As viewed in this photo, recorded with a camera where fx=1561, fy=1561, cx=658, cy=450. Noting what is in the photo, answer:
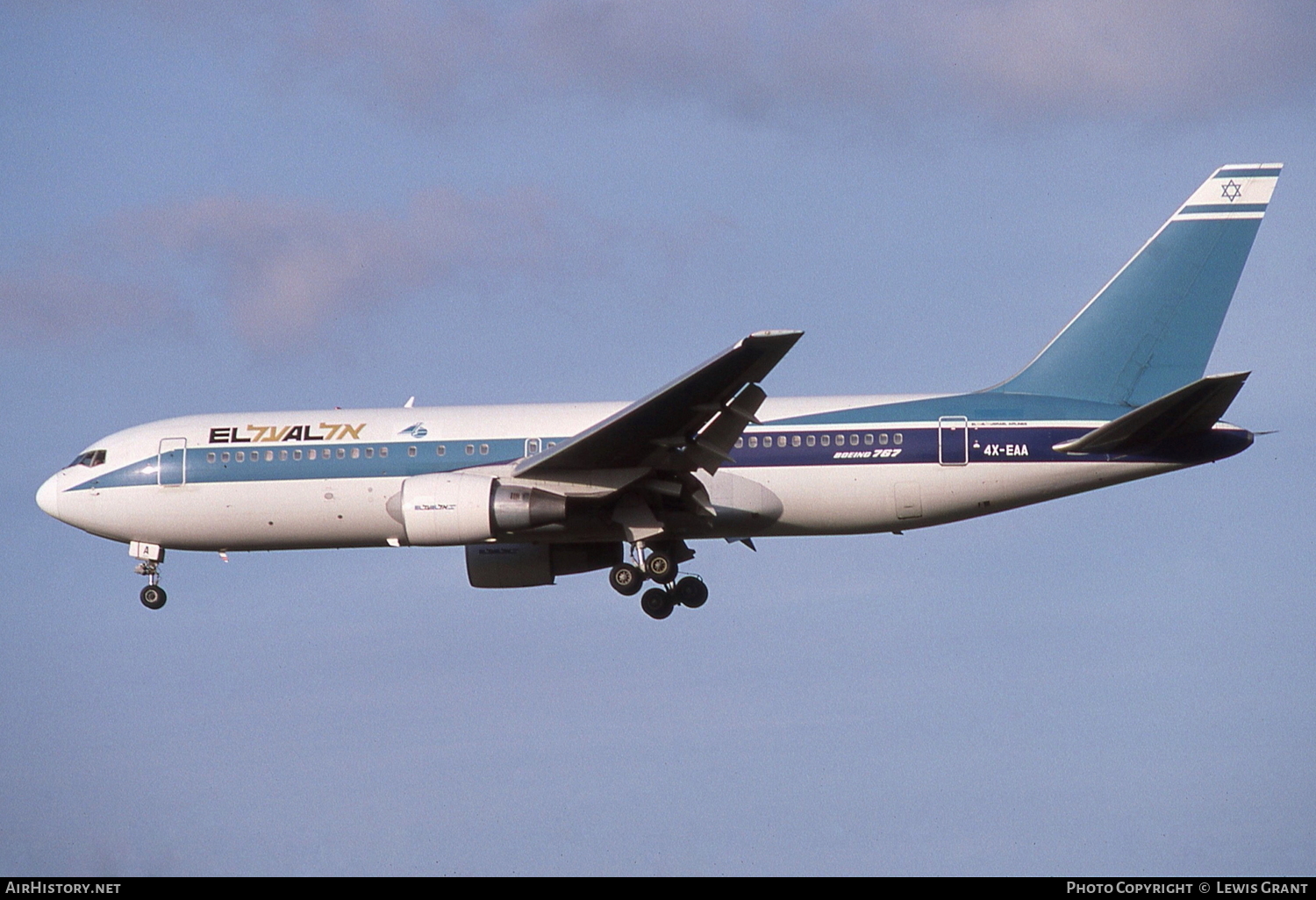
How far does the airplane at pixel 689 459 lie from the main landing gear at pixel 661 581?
0.12 feet

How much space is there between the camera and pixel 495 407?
A: 30.2m

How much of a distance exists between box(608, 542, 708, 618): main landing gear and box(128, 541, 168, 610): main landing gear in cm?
919

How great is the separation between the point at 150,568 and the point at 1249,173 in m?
22.7


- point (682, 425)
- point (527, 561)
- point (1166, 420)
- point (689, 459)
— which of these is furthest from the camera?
point (527, 561)

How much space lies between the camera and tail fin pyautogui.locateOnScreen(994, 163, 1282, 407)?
94.4 feet

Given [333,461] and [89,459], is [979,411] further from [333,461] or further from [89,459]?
[89,459]

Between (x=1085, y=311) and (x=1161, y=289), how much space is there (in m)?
1.44

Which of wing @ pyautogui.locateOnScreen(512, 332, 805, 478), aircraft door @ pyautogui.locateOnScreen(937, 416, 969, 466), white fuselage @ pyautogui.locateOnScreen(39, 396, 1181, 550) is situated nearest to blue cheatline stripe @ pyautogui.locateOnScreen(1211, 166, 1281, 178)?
white fuselage @ pyautogui.locateOnScreen(39, 396, 1181, 550)

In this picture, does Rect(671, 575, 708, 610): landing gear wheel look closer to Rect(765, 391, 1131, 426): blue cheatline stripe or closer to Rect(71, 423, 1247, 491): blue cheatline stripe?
Rect(71, 423, 1247, 491): blue cheatline stripe

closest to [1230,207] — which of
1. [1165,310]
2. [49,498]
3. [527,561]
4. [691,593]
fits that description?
[1165,310]

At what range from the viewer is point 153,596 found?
31.3 m

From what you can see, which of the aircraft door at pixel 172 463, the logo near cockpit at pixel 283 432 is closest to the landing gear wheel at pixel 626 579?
the logo near cockpit at pixel 283 432
